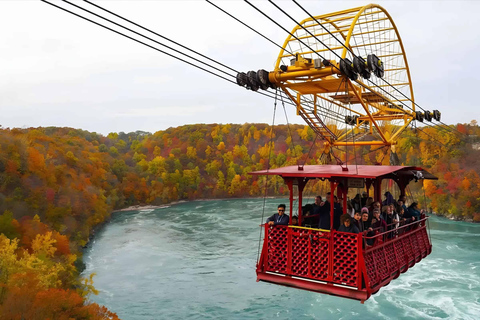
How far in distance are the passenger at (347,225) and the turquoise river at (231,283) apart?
16133 millimetres

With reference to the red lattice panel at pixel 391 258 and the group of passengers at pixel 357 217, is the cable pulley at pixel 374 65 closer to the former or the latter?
the group of passengers at pixel 357 217

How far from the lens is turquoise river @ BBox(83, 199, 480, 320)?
2239 cm

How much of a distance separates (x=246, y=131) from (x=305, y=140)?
16194 mm

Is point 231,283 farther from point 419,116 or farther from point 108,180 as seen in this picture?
point 108,180

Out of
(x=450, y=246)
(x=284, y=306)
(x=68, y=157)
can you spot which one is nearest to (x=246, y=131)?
(x=68, y=157)

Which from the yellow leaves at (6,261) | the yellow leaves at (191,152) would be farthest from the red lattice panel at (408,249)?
the yellow leaves at (191,152)

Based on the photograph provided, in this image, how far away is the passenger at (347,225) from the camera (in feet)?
24.0

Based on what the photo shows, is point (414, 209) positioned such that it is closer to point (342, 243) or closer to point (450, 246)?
point (342, 243)

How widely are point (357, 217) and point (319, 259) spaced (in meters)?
1.08

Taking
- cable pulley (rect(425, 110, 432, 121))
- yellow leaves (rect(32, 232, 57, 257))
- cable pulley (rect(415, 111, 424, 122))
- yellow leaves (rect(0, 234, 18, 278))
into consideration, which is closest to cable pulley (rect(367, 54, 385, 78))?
cable pulley (rect(415, 111, 424, 122))

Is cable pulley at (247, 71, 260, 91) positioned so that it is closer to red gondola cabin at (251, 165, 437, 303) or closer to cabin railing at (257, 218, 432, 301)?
red gondola cabin at (251, 165, 437, 303)

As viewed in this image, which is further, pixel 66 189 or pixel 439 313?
pixel 66 189

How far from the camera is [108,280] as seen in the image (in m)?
27.4

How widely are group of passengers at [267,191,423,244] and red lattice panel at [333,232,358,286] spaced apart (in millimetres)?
157
